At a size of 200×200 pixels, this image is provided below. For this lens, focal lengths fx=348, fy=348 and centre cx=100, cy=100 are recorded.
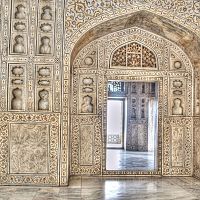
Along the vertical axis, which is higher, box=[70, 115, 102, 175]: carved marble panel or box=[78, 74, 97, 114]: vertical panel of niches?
box=[78, 74, 97, 114]: vertical panel of niches

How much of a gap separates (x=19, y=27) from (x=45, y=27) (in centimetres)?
51

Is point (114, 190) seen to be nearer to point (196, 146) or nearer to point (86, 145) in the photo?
point (86, 145)

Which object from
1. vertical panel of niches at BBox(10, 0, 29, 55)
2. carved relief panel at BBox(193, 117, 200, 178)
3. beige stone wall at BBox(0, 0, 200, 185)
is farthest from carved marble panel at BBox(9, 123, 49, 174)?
carved relief panel at BBox(193, 117, 200, 178)

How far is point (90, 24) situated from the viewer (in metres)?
6.92

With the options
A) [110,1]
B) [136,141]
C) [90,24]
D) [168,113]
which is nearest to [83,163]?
[168,113]

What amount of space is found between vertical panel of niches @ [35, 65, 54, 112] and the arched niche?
0.92 m

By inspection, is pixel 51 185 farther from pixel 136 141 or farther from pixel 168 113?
pixel 136 141

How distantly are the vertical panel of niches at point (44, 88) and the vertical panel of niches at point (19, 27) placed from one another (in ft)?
1.63

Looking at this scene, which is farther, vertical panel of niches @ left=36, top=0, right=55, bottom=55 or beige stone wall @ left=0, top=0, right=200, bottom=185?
vertical panel of niches @ left=36, top=0, right=55, bottom=55

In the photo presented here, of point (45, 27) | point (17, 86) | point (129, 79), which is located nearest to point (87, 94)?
point (129, 79)

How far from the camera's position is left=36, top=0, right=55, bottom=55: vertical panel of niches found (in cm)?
684

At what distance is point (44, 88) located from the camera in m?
6.80

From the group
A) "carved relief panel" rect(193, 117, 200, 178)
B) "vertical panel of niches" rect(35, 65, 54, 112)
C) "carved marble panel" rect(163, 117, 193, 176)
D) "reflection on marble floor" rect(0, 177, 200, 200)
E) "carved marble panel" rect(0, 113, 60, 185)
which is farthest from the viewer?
"carved marble panel" rect(163, 117, 193, 176)

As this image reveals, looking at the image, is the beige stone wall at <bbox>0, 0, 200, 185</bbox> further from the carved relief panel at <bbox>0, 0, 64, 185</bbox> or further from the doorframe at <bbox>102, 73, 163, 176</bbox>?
the doorframe at <bbox>102, 73, 163, 176</bbox>
